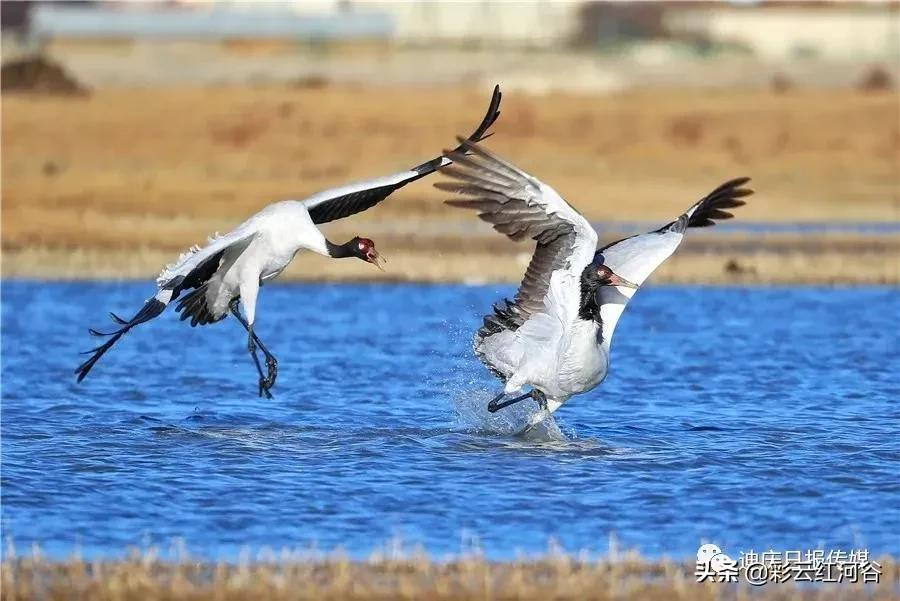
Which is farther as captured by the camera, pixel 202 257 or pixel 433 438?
pixel 433 438

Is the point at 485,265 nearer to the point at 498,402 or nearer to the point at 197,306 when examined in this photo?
the point at 197,306

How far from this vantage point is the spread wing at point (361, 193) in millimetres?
10320

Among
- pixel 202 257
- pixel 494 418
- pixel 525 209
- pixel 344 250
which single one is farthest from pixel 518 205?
pixel 494 418

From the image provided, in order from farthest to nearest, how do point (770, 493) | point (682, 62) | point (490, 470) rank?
1. point (682, 62)
2. point (490, 470)
3. point (770, 493)

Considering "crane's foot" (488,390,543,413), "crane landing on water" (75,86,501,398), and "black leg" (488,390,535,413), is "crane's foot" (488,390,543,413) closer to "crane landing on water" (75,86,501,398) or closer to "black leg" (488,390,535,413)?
"black leg" (488,390,535,413)

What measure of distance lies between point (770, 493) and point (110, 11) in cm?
4906

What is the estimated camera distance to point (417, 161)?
27.5 meters

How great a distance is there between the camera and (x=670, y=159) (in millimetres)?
28750

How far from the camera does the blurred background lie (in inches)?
781

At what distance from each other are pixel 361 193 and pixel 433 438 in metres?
1.58

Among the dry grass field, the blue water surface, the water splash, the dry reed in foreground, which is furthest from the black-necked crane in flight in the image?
the dry grass field

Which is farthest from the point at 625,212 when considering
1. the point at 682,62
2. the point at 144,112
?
the point at 682,62

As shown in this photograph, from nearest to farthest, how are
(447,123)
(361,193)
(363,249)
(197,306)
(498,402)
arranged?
1. (498,402)
2. (363,249)
3. (361,193)
4. (197,306)
5. (447,123)

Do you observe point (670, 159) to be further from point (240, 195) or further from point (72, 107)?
point (72, 107)
